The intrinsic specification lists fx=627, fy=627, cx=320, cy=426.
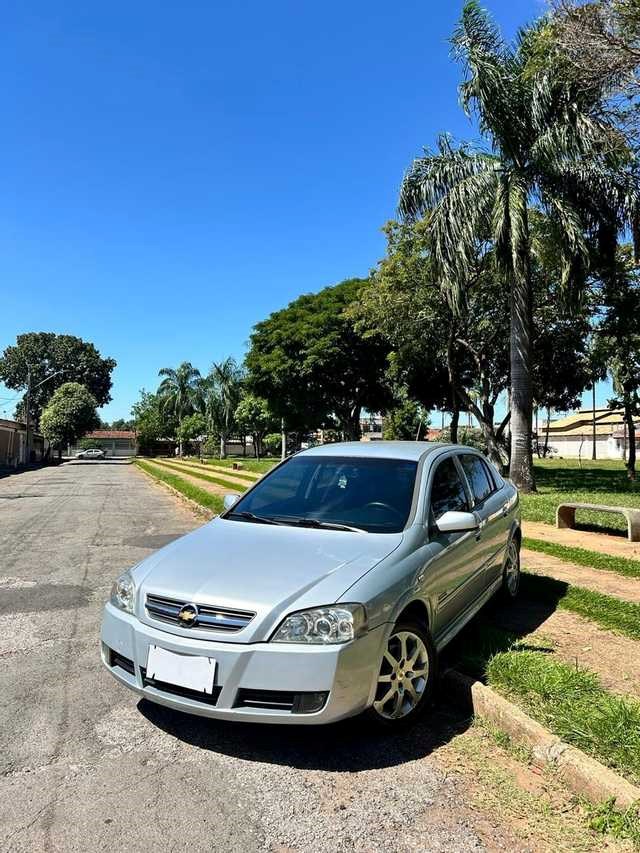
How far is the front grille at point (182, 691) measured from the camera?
3004 millimetres

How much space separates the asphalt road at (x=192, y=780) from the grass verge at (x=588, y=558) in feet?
15.0

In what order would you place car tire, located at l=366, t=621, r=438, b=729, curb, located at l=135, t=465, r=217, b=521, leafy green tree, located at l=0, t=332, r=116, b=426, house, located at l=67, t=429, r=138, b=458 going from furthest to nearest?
house, located at l=67, t=429, r=138, b=458 → leafy green tree, located at l=0, t=332, r=116, b=426 → curb, located at l=135, t=465, r=217, b=521 → car tire, located at l=366, t=621, r=438, b=729

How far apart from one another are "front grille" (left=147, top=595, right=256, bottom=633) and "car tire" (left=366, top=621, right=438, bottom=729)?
0.78m

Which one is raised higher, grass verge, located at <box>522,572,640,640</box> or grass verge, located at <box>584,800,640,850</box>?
grass verge, located at <box>522,572,640,640</box>

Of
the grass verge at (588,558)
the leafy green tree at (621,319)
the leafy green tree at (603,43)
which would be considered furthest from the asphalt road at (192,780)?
the leafy green tree at (621,319)

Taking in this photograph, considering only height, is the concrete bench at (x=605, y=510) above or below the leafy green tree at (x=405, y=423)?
below

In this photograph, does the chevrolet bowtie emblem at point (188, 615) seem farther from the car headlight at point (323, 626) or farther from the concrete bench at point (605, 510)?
the concrete bench at point (605, 510)

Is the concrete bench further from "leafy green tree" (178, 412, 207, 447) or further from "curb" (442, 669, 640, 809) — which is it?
"leafy green tree" (178, 412, 207, 447)

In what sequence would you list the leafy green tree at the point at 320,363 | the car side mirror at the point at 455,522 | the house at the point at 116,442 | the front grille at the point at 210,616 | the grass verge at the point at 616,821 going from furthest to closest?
the house at the point at 116,442
the leafy green tree at the point at 320,363
the car side mirror at the point at 455,522
the front grille at the point at 210,616
the grass verge at the point at 616,821

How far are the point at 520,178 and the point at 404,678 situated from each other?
47.8 feet

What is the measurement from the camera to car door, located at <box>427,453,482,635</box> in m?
3.94

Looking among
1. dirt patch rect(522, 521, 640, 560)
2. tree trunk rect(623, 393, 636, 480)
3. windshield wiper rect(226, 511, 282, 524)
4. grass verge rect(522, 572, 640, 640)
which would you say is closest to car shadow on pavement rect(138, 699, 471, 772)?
windshield wiper rect(226, 511, 282, 524)

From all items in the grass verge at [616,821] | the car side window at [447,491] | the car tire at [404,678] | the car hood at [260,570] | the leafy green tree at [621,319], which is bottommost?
the grass verge at [616,821]

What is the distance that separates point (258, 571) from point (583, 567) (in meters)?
5.58
